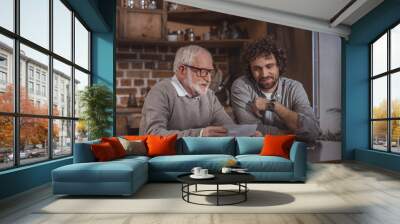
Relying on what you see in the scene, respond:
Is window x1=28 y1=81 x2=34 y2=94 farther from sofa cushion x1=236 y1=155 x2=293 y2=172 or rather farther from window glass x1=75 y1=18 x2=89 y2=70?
sofa cushion x1=236 y1=155 x2=293 y2=172

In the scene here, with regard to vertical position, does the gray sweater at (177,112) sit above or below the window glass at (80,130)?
above

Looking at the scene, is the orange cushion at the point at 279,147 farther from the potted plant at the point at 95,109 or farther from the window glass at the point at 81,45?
the window glass at the point at 81,45

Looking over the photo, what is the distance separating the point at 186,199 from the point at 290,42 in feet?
17.8

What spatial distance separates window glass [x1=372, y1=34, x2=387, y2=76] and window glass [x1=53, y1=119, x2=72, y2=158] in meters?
6.65

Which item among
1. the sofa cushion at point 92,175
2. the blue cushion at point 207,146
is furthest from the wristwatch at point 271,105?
the sofa cushion at point 92,175

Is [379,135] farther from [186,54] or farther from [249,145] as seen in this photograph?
[186,54]

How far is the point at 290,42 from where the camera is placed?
8.82 meters

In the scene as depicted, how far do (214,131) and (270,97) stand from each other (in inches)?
60.1

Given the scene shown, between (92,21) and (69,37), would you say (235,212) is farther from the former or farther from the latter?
(92,21)

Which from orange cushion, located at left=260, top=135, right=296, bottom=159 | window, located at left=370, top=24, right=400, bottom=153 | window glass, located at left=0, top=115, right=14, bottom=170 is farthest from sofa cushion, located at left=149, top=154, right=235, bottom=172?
window, located at left=370, top=24, right=400, bottom=153

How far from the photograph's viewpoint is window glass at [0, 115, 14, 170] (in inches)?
184

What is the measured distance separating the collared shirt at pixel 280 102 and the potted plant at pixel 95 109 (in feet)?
9.30

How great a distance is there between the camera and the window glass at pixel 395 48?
25.0ft

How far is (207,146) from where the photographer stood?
6.80m
